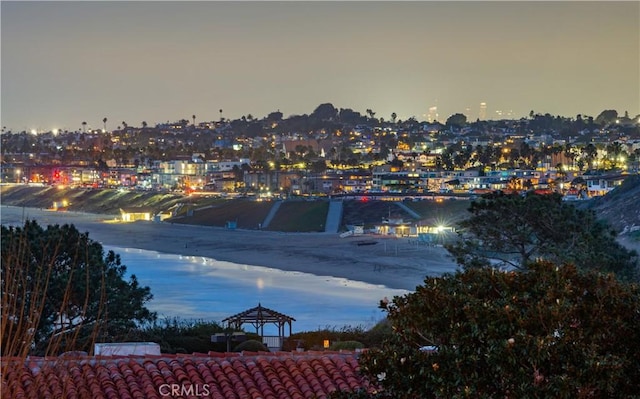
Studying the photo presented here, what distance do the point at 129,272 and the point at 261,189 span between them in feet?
227

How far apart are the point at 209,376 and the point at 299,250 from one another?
44.8m

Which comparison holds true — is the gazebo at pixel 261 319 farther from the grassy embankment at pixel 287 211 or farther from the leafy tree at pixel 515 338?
the grassy embankment at pixel 287 211

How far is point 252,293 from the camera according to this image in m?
36.0

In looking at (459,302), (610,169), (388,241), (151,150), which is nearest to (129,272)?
(388,241)

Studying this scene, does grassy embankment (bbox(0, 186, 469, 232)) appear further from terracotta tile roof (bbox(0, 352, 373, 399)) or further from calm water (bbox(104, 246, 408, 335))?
terracotta tile roof (bbox(0, 352, 373, 399))

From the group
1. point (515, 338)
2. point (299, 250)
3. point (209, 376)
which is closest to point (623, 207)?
point (299, 250)

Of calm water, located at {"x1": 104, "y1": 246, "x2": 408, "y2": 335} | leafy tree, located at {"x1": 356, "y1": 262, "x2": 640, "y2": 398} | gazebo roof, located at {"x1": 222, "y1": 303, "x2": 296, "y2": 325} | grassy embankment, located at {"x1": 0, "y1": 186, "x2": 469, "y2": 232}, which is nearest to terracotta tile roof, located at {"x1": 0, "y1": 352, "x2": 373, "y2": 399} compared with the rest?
leafy tree, located at {"x1": 356, "y1": 262, "x2": 640, "y2": 398}

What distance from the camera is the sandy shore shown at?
4353cm

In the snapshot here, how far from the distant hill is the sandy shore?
30.3 ft

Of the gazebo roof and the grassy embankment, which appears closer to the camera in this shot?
the gazebo roof

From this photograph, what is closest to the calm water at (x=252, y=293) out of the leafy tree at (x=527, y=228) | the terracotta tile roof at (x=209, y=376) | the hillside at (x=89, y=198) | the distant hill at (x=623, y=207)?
the leafy tree at (x=527, y=228)

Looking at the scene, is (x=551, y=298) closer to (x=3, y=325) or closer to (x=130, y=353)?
(x=3, y=325)

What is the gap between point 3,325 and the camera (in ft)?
14.2

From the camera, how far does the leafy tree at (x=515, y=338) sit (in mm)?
5508
